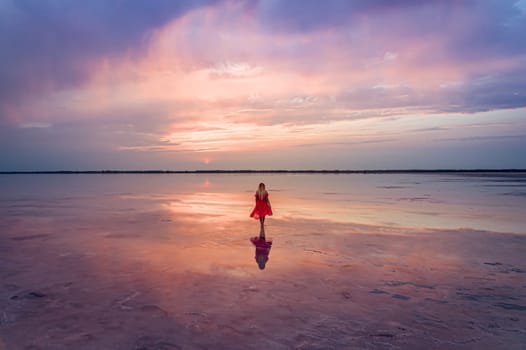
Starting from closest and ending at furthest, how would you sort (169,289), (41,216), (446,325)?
(446,325)
(169,289)
(41,216)

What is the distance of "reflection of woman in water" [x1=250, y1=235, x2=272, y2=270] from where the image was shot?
10.3m

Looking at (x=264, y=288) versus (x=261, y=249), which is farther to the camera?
(x=261, y=249)

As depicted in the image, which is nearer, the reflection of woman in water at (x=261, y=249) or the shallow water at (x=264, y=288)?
the shallow water at (x=264, y=288)

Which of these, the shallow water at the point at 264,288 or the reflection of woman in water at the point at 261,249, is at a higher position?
the shallow water at the point at 264,288

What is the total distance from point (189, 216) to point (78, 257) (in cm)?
961

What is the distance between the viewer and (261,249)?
11914mm

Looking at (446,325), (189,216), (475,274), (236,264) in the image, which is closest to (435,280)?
(475,274)

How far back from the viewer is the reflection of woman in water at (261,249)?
33.8 ft

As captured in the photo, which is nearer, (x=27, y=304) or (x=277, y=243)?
(x=27, y=304)

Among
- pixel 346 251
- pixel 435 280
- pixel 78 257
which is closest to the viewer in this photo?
pixel 435 280

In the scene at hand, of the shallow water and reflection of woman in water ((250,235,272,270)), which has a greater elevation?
the shallow water

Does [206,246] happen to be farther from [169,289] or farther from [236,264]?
[169,289]

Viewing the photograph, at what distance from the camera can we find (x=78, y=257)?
35.7ft

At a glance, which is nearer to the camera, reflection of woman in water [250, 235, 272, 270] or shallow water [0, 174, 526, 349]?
shallow water [0, 174, 526, 349]
